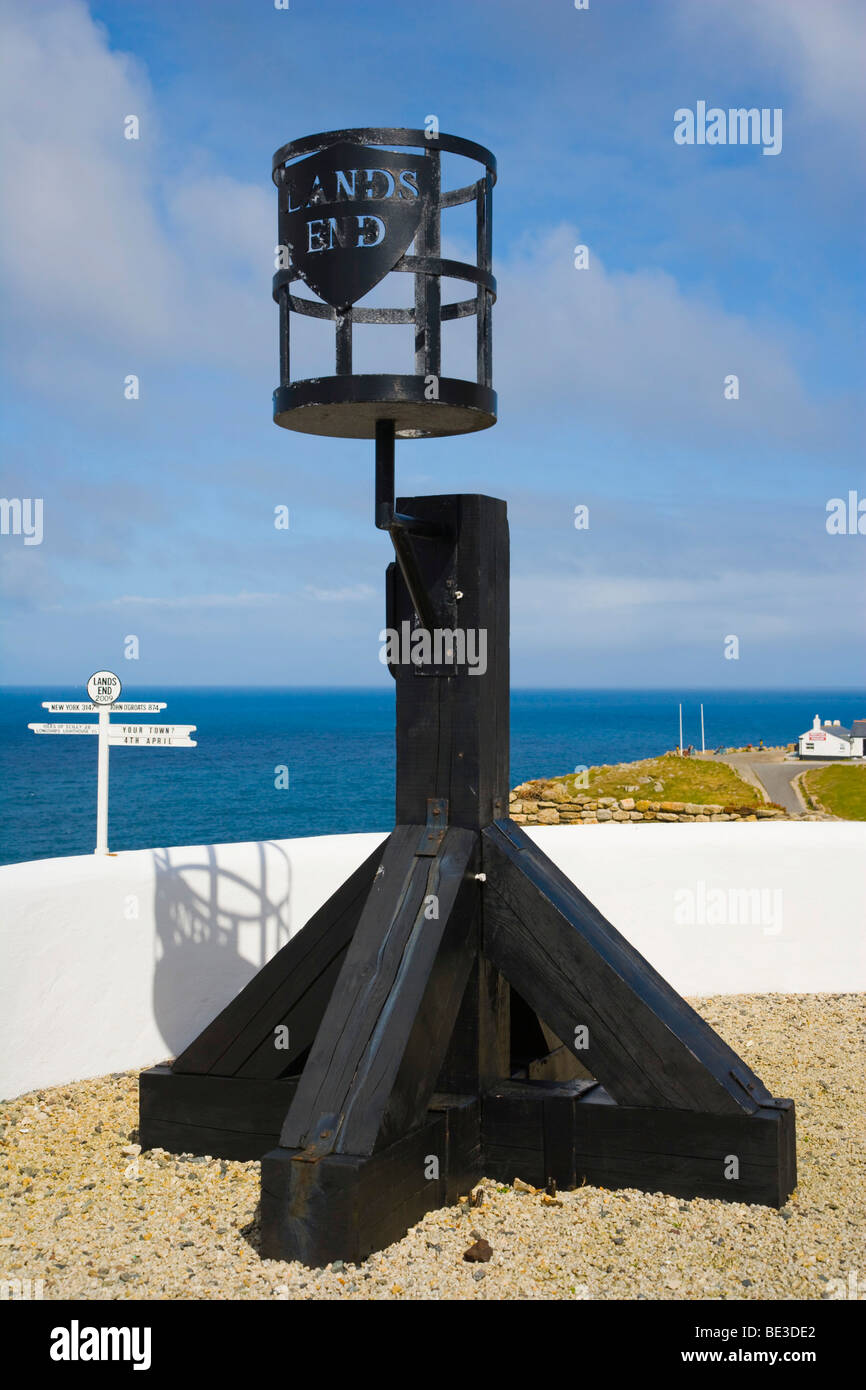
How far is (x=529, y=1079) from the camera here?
4.28m

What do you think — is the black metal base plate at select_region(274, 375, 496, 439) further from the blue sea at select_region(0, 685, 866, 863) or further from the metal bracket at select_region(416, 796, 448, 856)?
the blue sea at select_region(0, 685, 866, 863)

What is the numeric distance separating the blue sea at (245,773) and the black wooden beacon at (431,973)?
2334 centimetres

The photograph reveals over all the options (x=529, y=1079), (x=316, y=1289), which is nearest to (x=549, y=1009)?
(x=529, y=1079)

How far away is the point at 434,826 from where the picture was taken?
4.07m

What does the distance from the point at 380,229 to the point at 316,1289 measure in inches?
109

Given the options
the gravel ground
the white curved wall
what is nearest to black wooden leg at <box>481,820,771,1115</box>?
the gravel ground

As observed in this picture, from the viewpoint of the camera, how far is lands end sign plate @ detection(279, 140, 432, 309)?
141 inches

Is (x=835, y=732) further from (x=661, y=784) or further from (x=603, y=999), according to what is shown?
(x=603, y=999)

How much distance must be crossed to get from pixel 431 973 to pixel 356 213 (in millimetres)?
2121

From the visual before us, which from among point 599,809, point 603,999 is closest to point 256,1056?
point 603,999

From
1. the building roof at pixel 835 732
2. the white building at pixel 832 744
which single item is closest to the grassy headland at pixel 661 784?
the white building at pixel 832 744

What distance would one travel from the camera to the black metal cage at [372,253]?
Result: 359 cm
